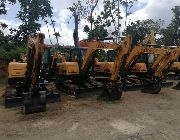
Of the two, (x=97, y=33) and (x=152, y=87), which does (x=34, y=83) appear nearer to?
(x=152, y=87)

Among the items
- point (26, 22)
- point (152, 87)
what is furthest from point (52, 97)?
point (26, 22)

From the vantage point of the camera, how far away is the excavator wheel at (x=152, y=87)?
14799 mm

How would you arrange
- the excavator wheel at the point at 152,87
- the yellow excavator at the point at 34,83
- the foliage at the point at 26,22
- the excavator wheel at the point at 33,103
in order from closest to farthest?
the yellow excavator at the point at 34,83 → the excavator wheel at the point at 33,103 → the excavator wheel at the point at 152,87 → the foliage at the point at 26,22

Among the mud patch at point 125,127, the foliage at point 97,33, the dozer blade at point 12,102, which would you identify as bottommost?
the mud patch at point 125,127

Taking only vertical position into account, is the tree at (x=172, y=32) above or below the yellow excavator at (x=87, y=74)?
above

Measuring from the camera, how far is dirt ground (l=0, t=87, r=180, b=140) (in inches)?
304

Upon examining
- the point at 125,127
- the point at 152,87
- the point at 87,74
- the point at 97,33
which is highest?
the point at 97,33

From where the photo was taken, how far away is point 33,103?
10.1 meters

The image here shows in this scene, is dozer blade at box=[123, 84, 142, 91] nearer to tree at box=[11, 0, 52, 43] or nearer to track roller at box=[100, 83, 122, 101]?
track roller at box=[100, 83, 122, 101]

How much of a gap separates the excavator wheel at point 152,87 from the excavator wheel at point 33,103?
646cm

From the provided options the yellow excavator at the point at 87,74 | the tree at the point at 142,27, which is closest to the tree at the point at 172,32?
the tree at the point at 142,27

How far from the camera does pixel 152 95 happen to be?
14375mm

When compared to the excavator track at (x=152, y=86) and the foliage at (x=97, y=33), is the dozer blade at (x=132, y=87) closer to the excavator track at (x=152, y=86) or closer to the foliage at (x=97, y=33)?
the excavator track at (x=152, y=86)

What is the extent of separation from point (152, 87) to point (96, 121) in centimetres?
648
